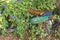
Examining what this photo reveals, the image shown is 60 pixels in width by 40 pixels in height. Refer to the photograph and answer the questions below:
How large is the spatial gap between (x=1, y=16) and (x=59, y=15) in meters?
1.25

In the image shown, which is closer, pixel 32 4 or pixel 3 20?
pixel 3 20

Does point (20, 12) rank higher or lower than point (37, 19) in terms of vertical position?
higher

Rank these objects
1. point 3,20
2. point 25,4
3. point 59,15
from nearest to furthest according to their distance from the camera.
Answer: point 3,20
point 25,4
point 59,15

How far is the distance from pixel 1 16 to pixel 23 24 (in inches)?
17.2

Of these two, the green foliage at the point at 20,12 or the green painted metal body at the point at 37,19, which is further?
the green painted metal body at the point at 37,19

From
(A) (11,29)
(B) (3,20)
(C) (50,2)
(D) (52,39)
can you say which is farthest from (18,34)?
(C) (50,2)

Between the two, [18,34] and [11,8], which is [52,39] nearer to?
[18,34]

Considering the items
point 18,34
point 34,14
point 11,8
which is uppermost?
point 11,8

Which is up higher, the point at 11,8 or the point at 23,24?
the point at 11,8

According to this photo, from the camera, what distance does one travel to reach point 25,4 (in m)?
3.75

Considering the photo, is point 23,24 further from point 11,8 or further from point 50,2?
point 50,2

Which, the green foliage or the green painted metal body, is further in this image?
the green painted metal body

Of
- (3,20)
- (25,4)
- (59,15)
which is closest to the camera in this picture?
(3,20)

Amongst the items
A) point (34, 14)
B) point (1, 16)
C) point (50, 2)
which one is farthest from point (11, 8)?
point (50, 2)
